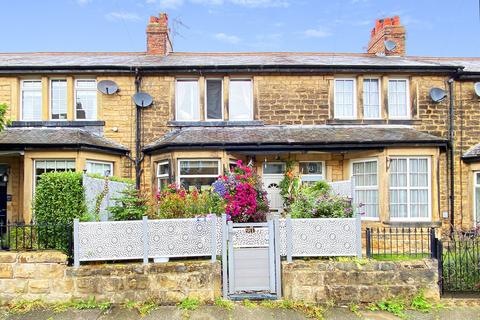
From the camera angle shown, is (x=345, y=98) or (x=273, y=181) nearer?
(x=273, y=181)

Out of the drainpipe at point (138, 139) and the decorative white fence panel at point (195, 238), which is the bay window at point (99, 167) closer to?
the drainpipe at point (138, 139)

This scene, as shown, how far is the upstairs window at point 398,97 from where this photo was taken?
1363 centimetres

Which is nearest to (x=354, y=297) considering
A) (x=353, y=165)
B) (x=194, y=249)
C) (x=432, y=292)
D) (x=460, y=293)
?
(x=432, y=292)

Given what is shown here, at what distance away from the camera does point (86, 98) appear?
13.3 m

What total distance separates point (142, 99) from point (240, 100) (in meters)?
3.51

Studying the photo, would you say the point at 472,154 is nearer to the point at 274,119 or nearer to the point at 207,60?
the point at 274,119

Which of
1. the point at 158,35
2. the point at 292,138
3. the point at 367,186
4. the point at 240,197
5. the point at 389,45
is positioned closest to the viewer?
the point at 240,197

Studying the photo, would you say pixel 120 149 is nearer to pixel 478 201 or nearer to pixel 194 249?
pixel 194 249

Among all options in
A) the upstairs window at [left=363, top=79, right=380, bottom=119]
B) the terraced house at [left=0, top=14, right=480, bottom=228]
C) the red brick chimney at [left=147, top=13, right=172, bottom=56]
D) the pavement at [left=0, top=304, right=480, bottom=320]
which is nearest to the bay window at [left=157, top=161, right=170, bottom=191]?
the terraced house at [left=0, top=14, right=480, bottom=228]

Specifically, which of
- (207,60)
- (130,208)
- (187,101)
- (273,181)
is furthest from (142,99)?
(130,208)

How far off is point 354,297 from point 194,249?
3.26 meters

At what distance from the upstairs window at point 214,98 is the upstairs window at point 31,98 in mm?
6008

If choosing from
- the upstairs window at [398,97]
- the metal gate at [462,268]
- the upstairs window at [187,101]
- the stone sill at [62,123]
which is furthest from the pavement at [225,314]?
the upstairs window at [398,97]

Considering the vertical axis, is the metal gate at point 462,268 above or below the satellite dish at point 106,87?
below
